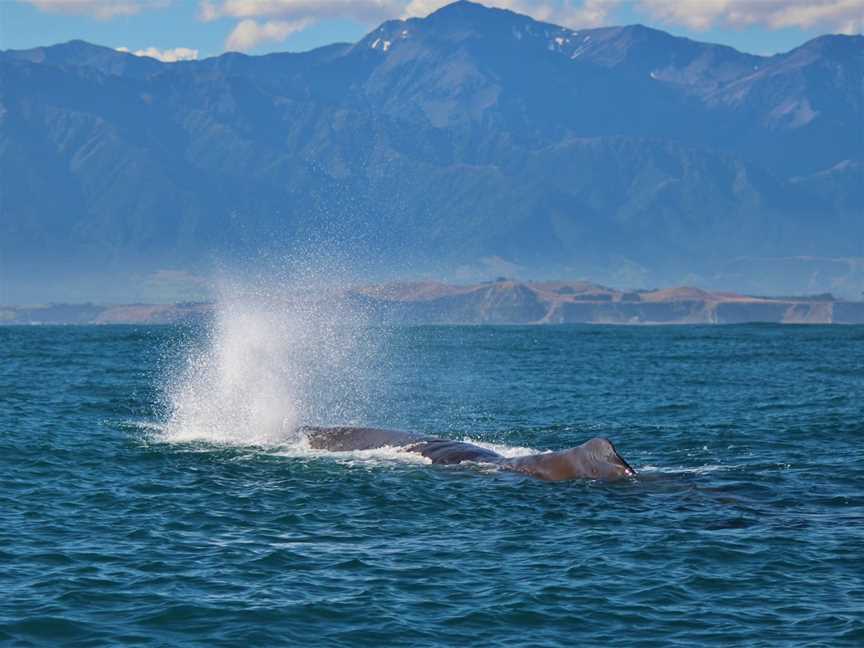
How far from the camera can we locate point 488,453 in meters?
39.4

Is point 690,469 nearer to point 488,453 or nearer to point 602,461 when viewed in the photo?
point 602,461

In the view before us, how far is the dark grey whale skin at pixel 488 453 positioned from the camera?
3534 centimetres

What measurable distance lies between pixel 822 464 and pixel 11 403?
39965 millimetres

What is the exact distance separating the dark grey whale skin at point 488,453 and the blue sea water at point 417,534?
0.79 metres

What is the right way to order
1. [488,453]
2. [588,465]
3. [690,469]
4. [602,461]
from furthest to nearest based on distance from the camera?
[488,453] → [690,469] → [602,461] → [588,465]

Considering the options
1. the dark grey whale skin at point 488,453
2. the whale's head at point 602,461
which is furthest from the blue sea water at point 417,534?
the dark grey whale skin at point 488,453

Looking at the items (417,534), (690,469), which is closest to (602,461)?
(690,469)

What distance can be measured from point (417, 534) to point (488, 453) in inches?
433

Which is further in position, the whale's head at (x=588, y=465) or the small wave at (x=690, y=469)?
the small wave at (x=690, y=469)

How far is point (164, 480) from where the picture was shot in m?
35.8

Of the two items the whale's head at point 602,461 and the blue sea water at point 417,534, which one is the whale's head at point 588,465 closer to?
the whale's head at point 602,461

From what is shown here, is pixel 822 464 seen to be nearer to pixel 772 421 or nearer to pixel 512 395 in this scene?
pixel 772 421

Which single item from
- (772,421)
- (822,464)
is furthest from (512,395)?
(822,464)

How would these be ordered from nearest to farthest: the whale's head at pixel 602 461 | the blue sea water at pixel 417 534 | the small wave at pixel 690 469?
the blue sea water at pixel 417 534 < the whale's head at pixel 602 461 < the small wave at pixel 690 469
